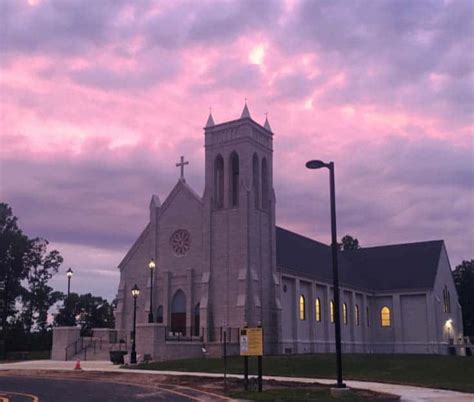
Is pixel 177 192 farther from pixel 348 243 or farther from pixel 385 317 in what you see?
pixel 348 243

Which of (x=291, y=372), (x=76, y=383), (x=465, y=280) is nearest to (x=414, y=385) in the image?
(x=291, y=372)

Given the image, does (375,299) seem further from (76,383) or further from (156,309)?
(76,383)

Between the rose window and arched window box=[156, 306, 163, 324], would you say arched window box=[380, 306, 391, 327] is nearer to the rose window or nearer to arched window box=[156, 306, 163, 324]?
the rose window

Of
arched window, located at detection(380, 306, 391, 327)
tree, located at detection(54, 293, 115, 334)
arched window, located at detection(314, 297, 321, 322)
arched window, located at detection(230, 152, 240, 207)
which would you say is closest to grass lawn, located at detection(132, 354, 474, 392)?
arched window, located at detection(230, 152, 240, 207)

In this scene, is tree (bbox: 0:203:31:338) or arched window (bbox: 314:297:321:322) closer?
arched window (bbox: 314:297:321:322)

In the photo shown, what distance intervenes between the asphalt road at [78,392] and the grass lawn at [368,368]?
8.12 m

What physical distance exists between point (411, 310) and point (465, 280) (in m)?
27.2

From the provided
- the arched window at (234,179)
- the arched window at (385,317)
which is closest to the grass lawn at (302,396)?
the arched window at (234,179)

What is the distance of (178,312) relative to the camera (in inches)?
2133

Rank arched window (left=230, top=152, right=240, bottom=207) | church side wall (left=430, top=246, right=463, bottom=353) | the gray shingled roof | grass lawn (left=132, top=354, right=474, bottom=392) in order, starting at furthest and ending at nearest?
church side wall (left=430, top=246, right=463, bottom=353) → the gray shingled roof → arched window (left=230, top=152, right=240, bottom=207) → grass lawn (left=132, top=354, right=474, bottom=392)

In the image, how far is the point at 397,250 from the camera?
80.6m

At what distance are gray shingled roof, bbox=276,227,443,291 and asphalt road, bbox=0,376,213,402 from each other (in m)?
33.7

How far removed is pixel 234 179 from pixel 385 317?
2925 centimetres

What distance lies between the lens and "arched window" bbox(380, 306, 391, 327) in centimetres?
7306
